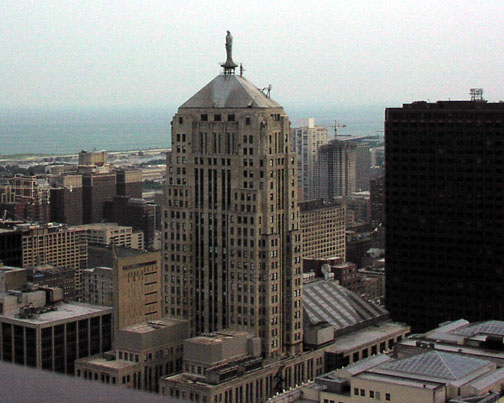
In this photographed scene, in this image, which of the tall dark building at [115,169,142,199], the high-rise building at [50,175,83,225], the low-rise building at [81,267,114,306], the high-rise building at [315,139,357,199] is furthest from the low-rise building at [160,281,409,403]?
the high-rise building at [315,139,357,199]

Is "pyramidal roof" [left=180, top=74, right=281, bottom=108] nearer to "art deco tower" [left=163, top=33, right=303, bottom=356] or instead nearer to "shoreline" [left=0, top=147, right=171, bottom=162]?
"art deco tower" [left=163, top=33, right=303, bottom=356]

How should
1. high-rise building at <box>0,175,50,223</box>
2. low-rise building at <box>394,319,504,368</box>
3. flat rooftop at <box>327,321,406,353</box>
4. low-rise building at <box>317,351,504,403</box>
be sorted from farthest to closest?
high-rise building at <box>0,175,50,223</box> < flat rooftop at <box>327,321,406,353</box> < low-rise building at <box>394,319,504,368</box> < low-rise building at <box>317,351,504,403</box>

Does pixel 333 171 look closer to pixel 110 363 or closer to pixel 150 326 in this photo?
pixel 150 326

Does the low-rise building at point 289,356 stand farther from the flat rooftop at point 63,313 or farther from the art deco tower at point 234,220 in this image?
the flat rooftop at point 63,313

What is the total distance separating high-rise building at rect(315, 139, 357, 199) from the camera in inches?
3835

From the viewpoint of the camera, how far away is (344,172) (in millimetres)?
99188

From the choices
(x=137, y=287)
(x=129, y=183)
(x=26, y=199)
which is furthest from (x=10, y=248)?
(x=129, y=183)

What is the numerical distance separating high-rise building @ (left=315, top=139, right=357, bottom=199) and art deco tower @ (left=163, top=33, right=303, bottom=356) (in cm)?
6436

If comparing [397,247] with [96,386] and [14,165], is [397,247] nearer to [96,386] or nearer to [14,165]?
[96,386]

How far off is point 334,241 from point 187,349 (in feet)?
134

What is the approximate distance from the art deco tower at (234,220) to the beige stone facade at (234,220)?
3 cm

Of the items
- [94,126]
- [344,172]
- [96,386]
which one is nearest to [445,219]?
[96,386]

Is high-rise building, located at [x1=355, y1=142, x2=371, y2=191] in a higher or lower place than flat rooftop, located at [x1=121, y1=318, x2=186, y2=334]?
higher

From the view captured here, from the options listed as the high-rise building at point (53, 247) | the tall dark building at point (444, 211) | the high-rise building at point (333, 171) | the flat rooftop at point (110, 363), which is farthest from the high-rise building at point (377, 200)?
the flat rooftop at point (110, 363)
